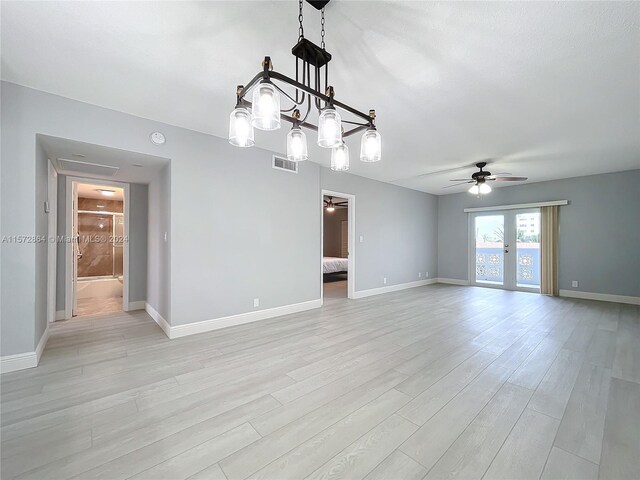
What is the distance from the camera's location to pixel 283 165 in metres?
4.31

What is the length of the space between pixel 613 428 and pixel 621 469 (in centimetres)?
43

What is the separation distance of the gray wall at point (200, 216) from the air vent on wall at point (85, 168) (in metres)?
0.66

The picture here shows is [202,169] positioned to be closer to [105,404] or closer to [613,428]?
[105,404]

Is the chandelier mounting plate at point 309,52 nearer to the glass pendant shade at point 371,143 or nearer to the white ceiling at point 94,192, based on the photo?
the glass pendant shade at point 371,143

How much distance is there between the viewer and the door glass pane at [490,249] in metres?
6.90

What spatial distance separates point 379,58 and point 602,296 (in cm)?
695

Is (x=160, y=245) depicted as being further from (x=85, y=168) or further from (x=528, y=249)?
(x=528, y=249)

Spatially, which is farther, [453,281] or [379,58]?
[453,281]

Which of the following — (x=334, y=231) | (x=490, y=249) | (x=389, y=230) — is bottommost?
(x=490, y=249)

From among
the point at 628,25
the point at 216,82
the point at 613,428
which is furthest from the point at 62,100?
the point at 613,428

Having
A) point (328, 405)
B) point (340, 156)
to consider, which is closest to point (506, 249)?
point (340, 156)

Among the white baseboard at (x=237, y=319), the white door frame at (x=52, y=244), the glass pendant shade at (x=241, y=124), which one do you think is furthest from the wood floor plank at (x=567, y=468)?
the white door frame at (x=52, y=244)

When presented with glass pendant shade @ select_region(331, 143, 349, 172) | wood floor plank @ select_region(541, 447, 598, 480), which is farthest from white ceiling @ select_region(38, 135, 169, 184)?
wood floor plank @ select_region(541, 447, 598, 480)

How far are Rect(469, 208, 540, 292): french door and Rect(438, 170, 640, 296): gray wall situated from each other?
0.44 meters
